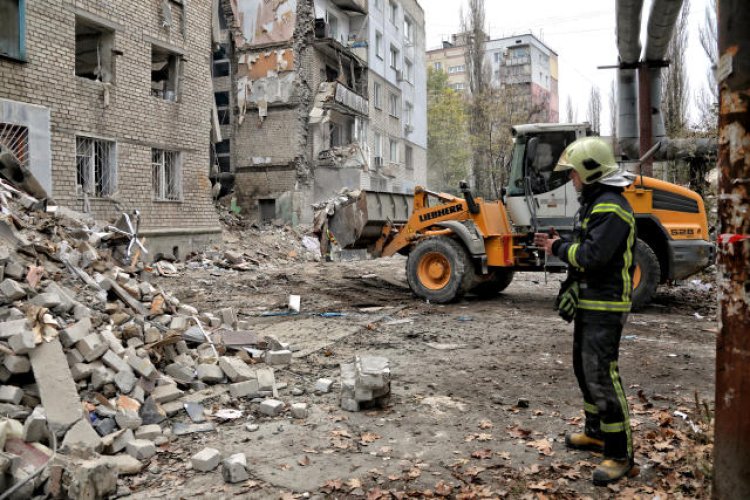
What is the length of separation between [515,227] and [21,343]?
291 inches

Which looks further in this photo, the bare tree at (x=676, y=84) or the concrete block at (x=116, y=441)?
the bare tree at (x=676, y=84)

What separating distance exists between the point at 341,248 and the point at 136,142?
7097 mm

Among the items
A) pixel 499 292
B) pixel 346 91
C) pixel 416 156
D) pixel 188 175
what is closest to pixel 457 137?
pixel 416 156

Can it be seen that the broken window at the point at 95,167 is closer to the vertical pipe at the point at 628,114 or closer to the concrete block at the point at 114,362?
the concrete block at the point at 114,362

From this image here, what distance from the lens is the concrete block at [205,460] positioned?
3611 millimetres

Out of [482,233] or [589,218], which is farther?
[482,233]

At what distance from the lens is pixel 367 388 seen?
460cm

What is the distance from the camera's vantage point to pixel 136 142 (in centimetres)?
1465

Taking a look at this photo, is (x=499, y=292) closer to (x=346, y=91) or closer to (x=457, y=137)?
(x=346, y=91)

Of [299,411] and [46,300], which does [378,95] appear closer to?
[46,300]

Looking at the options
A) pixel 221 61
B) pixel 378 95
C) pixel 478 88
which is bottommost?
pixel 378 95

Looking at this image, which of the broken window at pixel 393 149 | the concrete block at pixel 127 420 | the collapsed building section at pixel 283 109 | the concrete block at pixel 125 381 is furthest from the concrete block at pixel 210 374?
the broken window at pixel 393 149

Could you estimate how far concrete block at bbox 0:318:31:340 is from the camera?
14.0 ft

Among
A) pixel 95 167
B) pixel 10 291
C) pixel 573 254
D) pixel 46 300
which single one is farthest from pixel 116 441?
pixel 95 167
